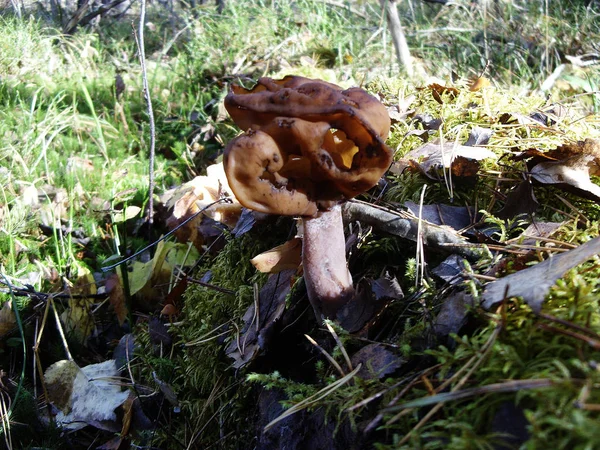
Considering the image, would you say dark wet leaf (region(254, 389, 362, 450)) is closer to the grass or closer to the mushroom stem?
the grass

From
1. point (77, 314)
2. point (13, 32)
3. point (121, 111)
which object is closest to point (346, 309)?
point (77, 314)

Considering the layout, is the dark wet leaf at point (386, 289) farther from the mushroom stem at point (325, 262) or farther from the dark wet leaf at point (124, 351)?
the dark wet leaf at point (124, 351)

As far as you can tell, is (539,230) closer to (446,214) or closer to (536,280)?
(446,214)

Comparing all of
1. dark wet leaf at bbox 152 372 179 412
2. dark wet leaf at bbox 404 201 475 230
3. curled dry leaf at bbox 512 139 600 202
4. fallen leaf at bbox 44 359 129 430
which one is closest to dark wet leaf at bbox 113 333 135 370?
fallen leaf at bbox 44 359 129 430

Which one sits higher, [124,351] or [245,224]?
[245,224]

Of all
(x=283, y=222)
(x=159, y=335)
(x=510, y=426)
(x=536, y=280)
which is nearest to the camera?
(x=510, y=426)

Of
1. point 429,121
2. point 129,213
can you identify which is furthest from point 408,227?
point 129,213

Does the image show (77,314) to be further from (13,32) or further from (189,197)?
(13,32)
